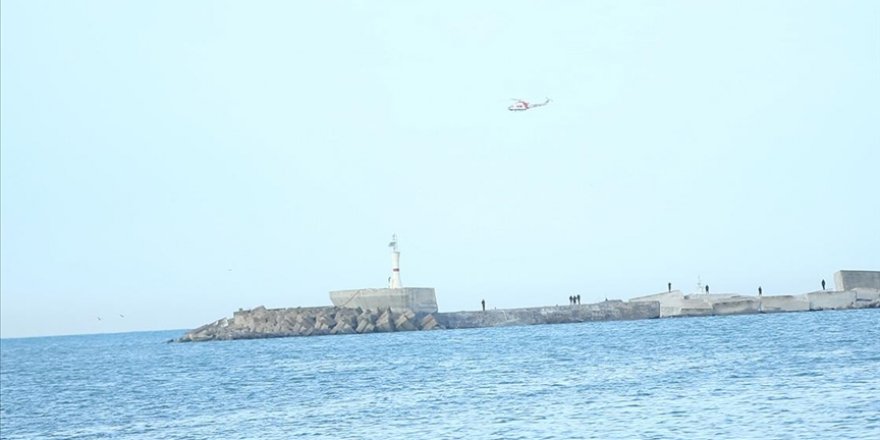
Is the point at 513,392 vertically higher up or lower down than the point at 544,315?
lower down

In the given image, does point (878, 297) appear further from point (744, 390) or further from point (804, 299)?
point (744, 390)

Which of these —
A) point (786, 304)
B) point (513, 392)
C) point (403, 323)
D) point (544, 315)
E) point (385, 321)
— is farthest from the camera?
point (544, 315)

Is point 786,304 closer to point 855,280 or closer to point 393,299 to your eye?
point 855,280

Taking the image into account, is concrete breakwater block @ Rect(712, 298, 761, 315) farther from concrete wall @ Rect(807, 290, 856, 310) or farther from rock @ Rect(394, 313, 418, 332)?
rock @ Rect(394, 313, 418, 332)

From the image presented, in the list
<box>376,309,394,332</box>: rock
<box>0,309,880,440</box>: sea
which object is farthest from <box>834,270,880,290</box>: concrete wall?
<box>376,309,394,332</box>: rock

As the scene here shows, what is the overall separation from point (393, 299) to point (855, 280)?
29.3 metres

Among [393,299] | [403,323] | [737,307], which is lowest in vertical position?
[737,307]

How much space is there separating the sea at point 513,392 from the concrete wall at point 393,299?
26.7m

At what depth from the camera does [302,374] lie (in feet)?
167

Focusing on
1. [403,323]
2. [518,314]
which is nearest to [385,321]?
[403,323]

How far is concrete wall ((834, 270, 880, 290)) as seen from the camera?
88750 mm

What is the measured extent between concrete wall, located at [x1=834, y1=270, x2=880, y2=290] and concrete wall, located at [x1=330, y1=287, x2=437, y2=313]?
2649 cm

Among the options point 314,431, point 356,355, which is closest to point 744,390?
point 314,431

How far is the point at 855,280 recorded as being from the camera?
292 feet
